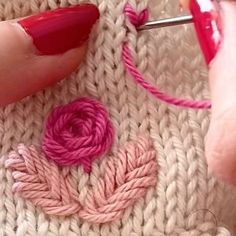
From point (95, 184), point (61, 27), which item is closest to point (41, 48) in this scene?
point (61, 27)

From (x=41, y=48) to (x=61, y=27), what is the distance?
2cm

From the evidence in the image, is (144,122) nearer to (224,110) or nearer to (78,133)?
(78,133)

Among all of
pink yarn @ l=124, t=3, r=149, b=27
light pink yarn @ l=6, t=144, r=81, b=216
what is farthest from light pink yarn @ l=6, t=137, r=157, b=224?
pink yarn @ l=124, t=3, r=149, b=27

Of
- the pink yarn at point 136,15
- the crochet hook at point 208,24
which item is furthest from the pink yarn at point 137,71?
the crochet hook at point 208,24

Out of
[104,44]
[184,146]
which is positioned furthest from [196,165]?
[104,44]

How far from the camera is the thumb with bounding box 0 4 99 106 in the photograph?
1.68ft

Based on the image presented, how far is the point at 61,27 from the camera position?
0.52 m

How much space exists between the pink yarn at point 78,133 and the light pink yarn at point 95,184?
0.5 inches

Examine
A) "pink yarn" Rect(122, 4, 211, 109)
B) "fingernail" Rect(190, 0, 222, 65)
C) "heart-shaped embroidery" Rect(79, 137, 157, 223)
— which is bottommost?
"heart-shaped embroidery" Rect(79, 137, 157, 223)

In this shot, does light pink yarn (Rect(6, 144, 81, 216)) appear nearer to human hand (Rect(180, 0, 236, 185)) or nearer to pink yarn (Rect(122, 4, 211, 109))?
pink yarn (Rect(122, 4, 211, 109))

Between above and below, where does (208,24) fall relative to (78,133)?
above

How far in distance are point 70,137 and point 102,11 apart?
0.11 metres

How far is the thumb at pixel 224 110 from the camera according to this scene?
0.35 meters

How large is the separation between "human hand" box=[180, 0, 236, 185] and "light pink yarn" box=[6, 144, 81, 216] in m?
0.21
